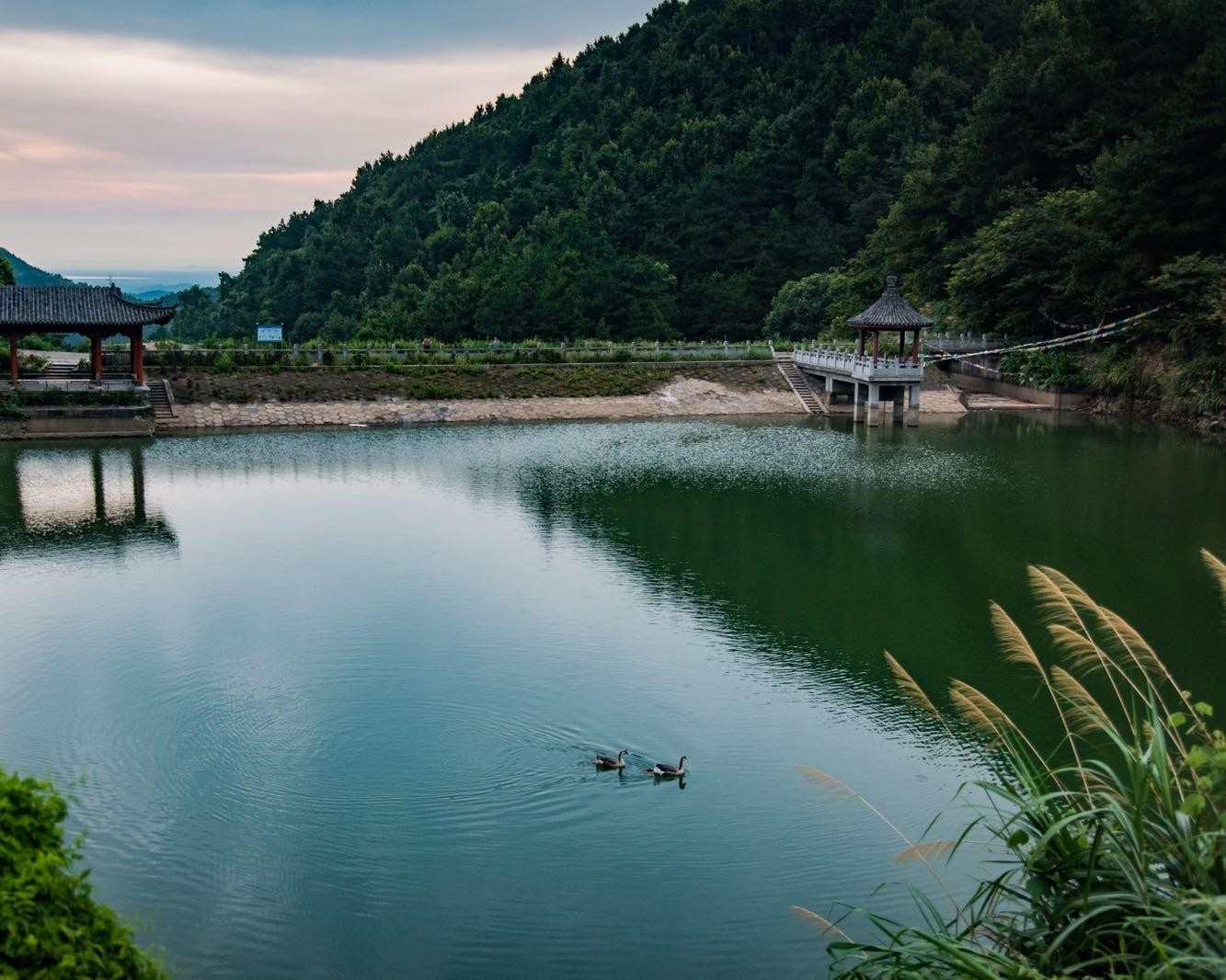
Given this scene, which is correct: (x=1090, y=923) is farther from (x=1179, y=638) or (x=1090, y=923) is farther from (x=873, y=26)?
(x=873, y=26)

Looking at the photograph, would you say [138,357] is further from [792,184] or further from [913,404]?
[792,184]

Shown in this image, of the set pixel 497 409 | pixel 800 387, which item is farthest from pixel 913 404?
pixel 497 409

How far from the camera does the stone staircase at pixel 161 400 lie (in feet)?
133

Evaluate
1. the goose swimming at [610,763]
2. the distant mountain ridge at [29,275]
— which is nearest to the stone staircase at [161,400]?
the goose swimming at [610,763]

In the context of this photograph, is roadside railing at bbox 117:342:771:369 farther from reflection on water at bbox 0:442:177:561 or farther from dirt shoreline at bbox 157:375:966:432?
reflection on water at bbox 0:442:177:561

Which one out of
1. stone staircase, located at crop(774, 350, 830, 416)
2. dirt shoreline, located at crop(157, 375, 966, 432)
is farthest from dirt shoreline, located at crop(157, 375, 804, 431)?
stone staircase, located at crop(774, 350, 830, 416)

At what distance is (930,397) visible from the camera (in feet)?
153

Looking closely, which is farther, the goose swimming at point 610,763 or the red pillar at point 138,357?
the red pillar at point 138,357

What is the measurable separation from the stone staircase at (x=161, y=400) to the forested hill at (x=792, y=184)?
76.8 feet

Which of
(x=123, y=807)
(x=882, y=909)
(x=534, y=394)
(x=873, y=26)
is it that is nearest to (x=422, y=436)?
(x=534, y=394)

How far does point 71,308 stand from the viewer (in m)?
39.7

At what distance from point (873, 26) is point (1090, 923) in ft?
291

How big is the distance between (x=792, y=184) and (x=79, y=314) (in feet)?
168

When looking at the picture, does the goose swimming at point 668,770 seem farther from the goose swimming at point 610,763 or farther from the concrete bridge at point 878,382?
the concrete bridge at point 878,382
